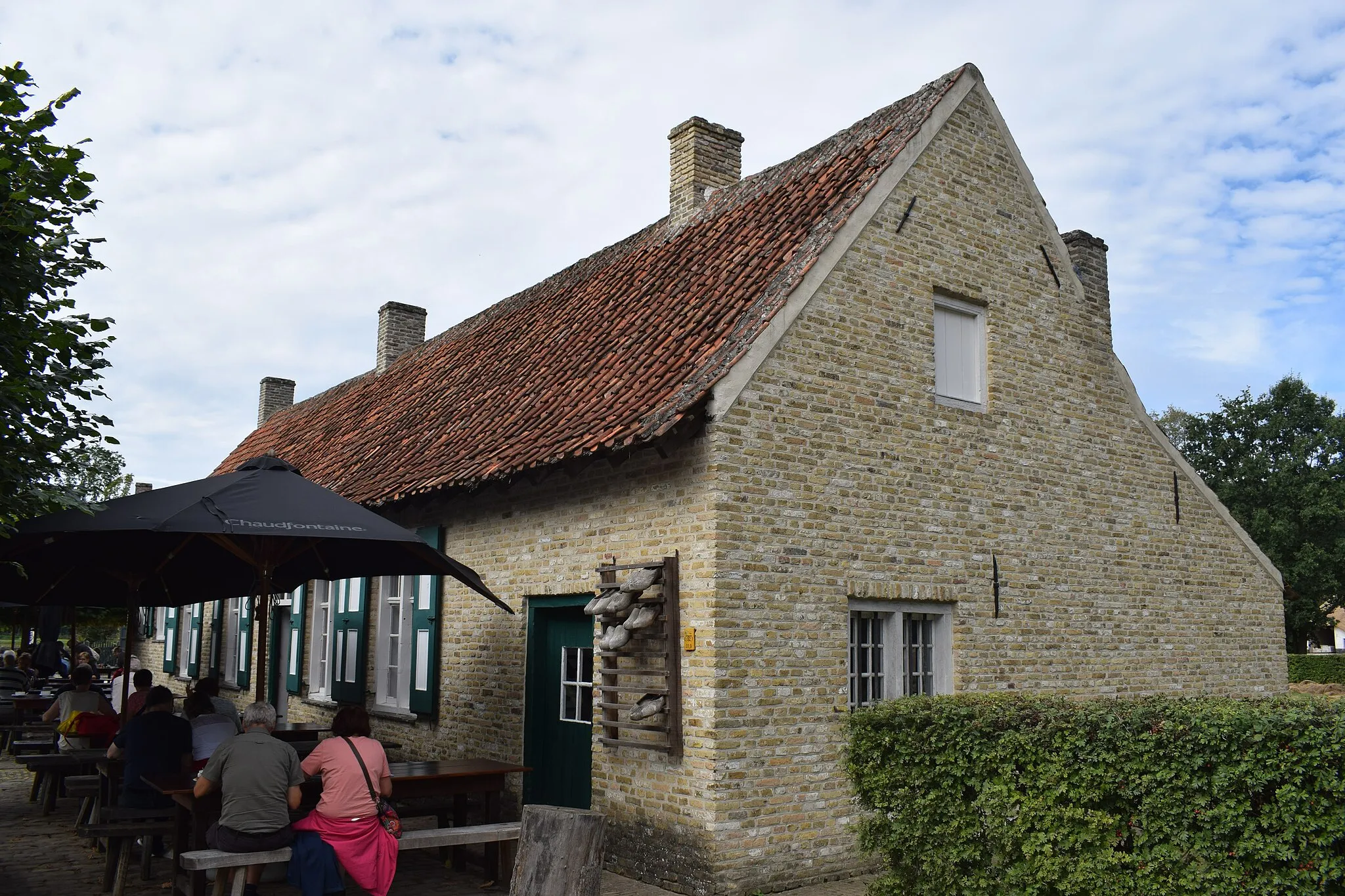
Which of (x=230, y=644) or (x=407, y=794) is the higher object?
(x=230, y=644)

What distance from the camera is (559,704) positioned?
9953mm

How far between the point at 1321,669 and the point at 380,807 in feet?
117

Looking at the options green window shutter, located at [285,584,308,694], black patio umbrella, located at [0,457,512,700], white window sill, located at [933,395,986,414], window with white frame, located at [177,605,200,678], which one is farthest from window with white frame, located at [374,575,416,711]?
window with white frame, located at [177,605,200,678]

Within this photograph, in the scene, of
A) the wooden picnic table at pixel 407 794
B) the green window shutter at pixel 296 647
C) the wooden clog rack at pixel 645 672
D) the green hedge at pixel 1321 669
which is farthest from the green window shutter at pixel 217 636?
the green hedge at pixel 1321 669

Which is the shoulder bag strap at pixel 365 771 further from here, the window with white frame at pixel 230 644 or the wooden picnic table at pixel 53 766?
the window with white frame at pixel 230 644

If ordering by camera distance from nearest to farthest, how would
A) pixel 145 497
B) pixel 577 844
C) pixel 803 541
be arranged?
pixel 577 844 < pixel 145 497 < pixel 803 541

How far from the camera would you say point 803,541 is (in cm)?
848

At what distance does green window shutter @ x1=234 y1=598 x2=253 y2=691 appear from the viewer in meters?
17.9

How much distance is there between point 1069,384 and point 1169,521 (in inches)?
85.0

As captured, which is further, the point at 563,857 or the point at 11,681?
the point at 11,681

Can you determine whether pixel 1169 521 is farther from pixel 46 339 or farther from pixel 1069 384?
pixel 46 339

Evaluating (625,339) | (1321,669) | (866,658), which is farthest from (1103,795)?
(1321,669)

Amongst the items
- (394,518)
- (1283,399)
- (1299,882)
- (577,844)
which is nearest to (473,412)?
(394,518)

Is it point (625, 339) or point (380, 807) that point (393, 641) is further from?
point (380, 807)
